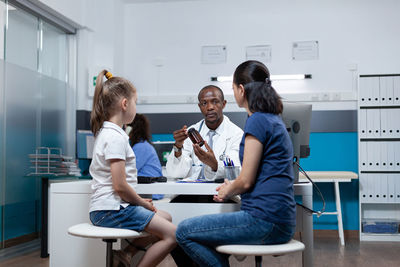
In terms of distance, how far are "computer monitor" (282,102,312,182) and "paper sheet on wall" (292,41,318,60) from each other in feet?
9.35

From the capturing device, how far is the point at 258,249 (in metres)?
1.60

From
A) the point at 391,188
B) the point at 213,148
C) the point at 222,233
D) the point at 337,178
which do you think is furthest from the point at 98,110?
the point at 391,188

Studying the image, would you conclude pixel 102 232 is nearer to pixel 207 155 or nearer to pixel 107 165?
pixel 107 165

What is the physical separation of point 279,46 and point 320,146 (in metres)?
1.21

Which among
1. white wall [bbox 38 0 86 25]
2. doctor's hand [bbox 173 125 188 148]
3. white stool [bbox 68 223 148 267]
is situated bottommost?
white stool [bbox 68 223 148 267]

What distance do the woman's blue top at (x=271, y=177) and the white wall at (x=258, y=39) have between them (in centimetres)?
319

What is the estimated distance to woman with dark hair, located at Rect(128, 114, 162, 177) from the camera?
252cm

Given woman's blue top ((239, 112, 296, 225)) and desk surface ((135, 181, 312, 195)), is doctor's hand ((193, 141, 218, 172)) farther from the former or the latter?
woman's blue top ((239, 112, 296, 225))

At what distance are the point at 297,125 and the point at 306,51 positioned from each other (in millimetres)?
2962

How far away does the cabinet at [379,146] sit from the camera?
14.5 ft

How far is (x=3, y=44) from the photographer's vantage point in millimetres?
3646

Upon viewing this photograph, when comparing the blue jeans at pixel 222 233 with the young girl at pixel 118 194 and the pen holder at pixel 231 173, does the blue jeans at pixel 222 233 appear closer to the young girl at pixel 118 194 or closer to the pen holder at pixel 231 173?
the young girl at pixel 118 194

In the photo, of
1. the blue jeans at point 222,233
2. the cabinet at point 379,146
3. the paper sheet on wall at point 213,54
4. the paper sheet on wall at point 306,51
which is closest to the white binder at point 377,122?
the cabinet at point 379,146

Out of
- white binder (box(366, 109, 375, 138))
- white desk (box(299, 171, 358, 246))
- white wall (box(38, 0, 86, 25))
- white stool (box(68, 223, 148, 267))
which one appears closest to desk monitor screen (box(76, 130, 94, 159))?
white wall (box(38, 0, 86, 25))
